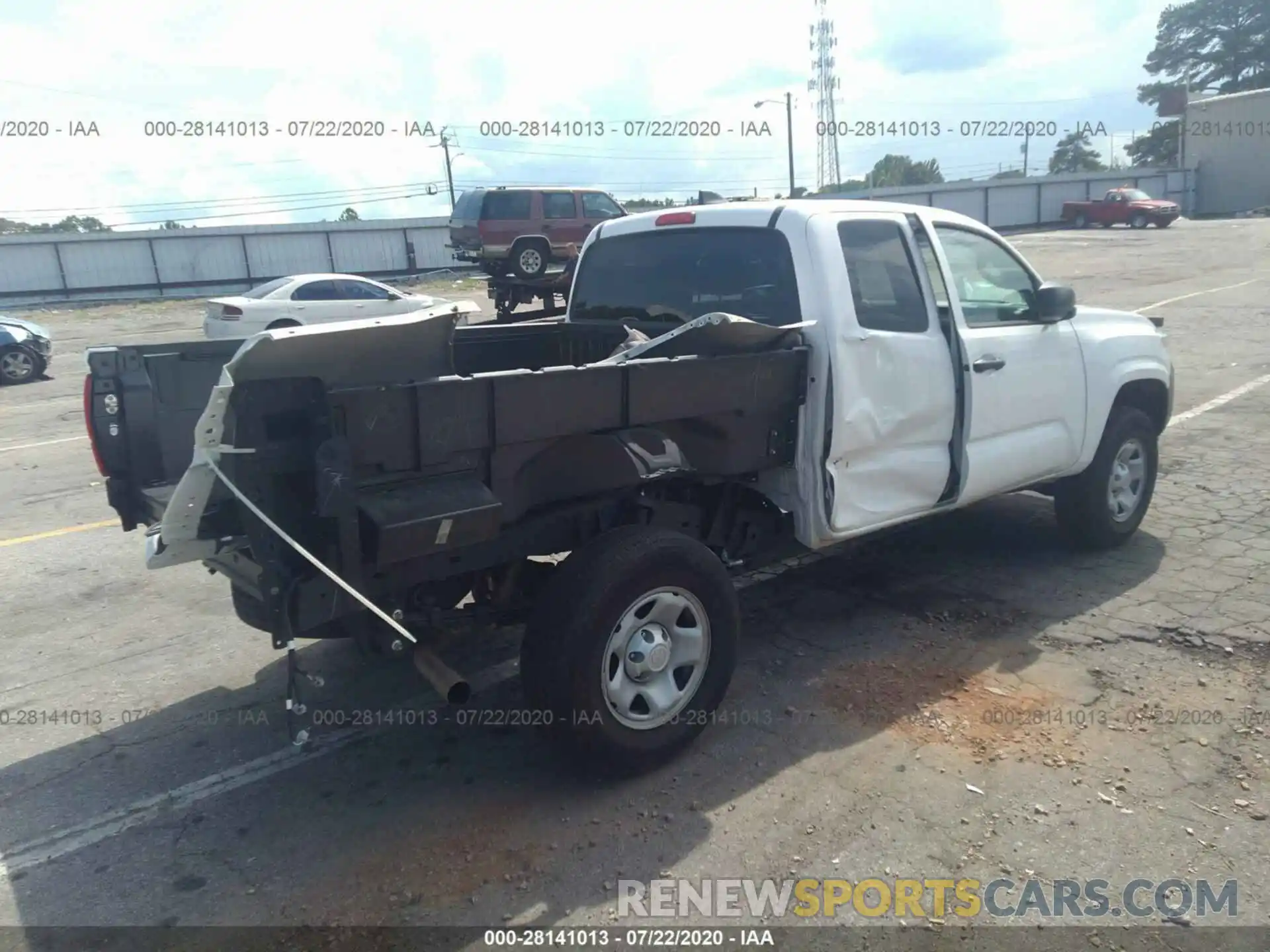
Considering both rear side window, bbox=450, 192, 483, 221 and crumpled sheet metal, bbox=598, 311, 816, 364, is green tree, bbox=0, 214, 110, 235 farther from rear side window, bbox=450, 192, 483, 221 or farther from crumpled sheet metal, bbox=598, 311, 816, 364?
crumpled sheet metal, bbox=598, 311, 816, 364

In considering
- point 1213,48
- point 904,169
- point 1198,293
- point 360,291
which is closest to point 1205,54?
point 1213,48

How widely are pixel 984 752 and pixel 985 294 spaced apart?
2458 millimetres

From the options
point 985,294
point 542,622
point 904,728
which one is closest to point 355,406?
point 542,622

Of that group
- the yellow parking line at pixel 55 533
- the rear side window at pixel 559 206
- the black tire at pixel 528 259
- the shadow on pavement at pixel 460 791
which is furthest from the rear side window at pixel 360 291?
the shadow on pavement at pixel 460 791

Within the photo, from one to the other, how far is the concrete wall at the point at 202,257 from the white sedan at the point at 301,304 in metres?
16.5

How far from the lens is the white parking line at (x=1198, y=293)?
59.5 feet

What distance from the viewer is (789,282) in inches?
173

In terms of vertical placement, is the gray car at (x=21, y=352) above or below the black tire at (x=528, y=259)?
below

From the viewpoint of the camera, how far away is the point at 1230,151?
53.6 m

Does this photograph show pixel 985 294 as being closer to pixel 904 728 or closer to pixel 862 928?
pixel 904 728

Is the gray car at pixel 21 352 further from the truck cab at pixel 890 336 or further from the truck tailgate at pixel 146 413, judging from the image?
the truck tailgate at pixel 146 413

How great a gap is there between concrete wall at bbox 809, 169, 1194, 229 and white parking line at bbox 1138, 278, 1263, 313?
2264 cm

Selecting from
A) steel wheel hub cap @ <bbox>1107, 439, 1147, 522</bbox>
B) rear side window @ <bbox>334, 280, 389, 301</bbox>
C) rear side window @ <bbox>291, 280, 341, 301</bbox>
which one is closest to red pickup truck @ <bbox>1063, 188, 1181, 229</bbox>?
rear side window @ <bbox>334, 280, 389, 301</bbox>

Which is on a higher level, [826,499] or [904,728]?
[826,499]
